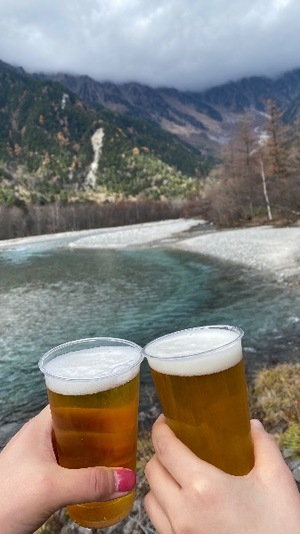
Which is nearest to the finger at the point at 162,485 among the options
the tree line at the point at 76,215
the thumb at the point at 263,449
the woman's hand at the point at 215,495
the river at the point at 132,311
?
the woman's hand at the point at 215,495

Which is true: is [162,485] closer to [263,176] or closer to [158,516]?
[158,516]

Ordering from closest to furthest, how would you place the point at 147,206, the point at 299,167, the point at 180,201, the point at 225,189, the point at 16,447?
the point at 16,447
the point at 299,167
the point at 225,189
the point at 147,206
the point at 180,201

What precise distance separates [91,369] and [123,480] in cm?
42

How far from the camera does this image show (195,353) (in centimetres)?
141

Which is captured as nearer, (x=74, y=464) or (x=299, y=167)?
(x=74, y=464)

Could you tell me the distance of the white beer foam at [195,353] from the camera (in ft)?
4.63

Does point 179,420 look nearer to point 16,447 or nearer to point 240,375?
point 240,375

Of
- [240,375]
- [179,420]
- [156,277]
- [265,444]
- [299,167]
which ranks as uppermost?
[299,167]

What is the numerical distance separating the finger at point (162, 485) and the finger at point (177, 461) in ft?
0.11

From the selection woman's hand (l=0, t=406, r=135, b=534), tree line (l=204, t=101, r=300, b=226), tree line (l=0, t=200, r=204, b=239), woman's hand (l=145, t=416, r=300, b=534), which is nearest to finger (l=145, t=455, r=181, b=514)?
woman's hand (l=145, t=416, r=300, b=534)

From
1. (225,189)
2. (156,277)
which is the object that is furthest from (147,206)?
(156,277)

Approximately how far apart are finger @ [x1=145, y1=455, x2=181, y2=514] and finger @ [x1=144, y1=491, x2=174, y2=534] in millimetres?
60

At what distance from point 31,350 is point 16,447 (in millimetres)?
10533

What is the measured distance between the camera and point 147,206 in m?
117
